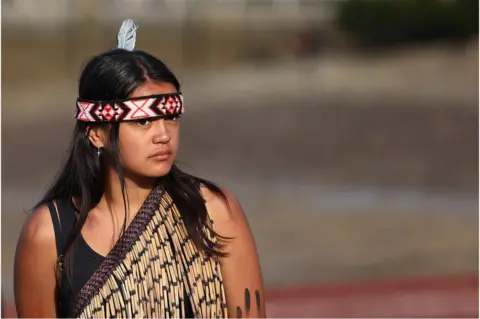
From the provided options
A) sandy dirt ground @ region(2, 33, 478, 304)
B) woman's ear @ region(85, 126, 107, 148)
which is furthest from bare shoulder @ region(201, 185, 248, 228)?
sandy dirt ground @ region(2, 33, 478, 304)

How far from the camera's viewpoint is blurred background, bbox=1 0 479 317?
24.5 feet

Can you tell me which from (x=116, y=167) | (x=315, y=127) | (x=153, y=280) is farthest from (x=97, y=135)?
(x=315, y=127)

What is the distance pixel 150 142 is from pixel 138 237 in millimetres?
259

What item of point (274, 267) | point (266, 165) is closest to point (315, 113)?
point (266, 165)

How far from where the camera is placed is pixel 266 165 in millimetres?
11641

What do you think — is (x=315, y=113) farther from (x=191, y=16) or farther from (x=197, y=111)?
(x=191, y=16)

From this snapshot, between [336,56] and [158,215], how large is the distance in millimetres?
16808

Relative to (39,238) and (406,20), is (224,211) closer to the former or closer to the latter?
(39,238)

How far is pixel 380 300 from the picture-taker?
259 inches

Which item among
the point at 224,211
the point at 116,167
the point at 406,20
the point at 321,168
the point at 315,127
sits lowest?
the point at 321,168

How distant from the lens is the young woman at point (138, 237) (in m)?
2.49

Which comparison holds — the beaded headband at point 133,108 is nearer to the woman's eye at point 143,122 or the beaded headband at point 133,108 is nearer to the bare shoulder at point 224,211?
the woman's eye at point 143,122

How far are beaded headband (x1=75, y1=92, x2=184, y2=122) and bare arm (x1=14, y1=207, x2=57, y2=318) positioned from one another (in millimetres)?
299

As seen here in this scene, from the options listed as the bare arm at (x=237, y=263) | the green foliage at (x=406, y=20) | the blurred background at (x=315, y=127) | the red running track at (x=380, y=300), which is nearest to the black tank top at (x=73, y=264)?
the bare arm at (x=237, y=263)
